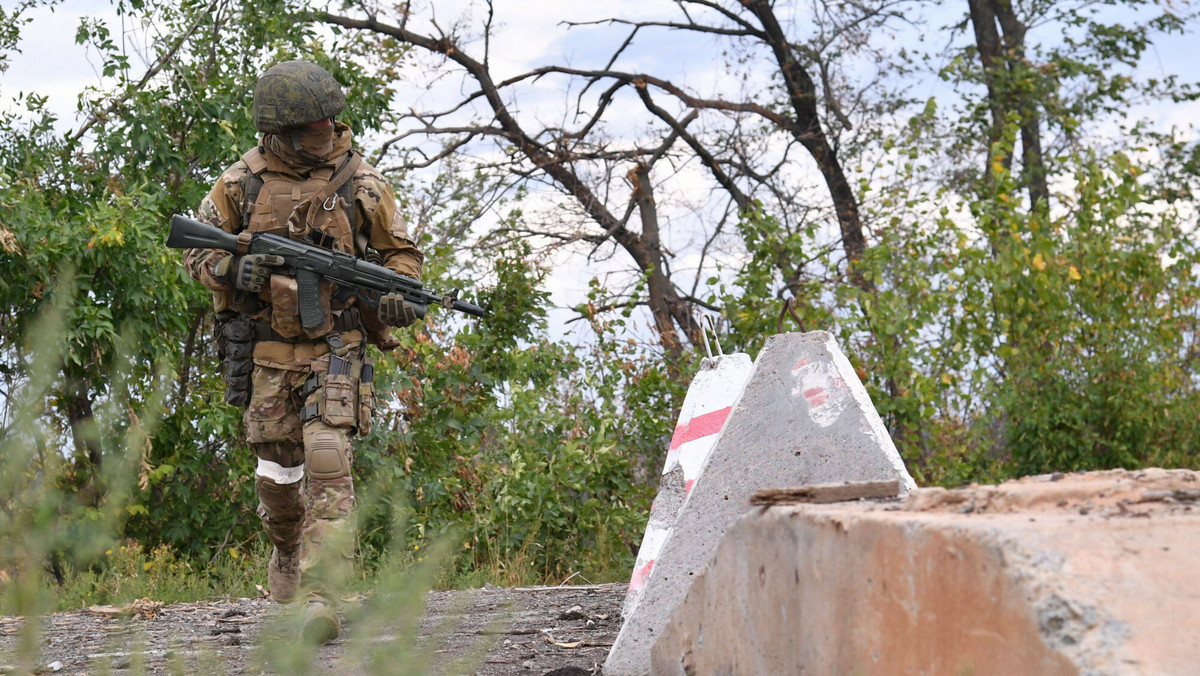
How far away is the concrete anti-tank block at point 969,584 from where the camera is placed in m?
1.42

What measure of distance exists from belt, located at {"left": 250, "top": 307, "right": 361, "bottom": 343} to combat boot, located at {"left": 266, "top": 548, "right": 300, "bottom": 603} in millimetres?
863

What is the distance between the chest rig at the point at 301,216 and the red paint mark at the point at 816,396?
1841 mm

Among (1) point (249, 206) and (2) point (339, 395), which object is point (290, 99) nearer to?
(1) point (249, 206)

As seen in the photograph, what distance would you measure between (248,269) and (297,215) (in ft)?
0.93

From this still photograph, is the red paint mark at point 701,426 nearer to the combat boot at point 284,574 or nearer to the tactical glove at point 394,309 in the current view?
the tactical glove at point 394,309

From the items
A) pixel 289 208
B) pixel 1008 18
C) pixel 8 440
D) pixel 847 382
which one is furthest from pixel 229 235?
pixel 1008 18

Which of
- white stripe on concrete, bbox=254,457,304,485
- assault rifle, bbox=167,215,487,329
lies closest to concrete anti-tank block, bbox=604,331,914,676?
assault rifle, bbox=167,215,487,329

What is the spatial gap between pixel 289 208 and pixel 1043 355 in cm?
551

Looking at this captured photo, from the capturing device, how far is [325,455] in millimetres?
3855

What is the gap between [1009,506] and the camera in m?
1.83

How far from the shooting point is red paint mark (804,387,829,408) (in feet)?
10.1

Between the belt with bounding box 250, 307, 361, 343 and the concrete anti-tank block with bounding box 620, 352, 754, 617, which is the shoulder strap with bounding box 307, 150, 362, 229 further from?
the concrete anti-tank block with bounding box 620, 352, 754, 617

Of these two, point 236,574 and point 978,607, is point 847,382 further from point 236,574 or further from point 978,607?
point 236,574

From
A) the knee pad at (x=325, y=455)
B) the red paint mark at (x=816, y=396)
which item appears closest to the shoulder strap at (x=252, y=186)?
the knee pad at (x=325, y=455)
